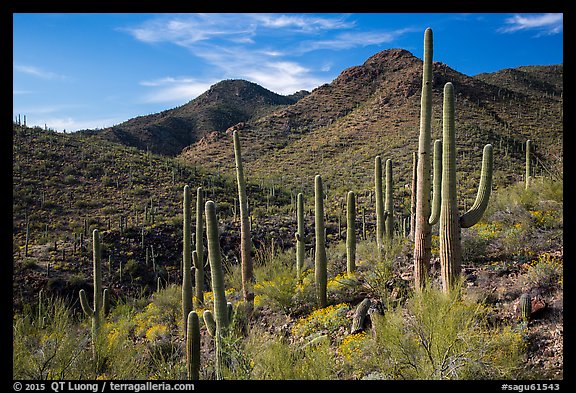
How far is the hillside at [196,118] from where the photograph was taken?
6178cm

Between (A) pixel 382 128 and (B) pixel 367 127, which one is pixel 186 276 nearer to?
(A) pixel 382 128

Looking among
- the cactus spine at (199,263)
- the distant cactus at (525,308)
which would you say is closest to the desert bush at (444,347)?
the distant cactus at (525,308)

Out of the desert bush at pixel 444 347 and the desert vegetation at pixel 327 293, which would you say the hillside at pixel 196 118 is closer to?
the desert vegetation at pixel 327 293

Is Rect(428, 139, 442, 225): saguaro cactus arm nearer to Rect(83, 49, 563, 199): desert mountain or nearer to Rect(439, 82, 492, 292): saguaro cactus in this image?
Rect(439, 82, 492, 292): saguaro cactus

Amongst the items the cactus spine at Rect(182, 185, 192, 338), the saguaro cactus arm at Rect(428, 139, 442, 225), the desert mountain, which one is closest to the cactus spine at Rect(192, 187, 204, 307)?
the cactus spine at Rect(182, 185, 192, 338)

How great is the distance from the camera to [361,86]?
6112 cm

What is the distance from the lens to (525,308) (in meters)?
5.68

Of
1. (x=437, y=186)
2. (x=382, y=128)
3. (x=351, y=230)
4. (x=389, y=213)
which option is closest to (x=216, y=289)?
(x=437, y=186)

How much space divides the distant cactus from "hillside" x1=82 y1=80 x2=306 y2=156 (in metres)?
59.8

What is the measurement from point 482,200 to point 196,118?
70922mm

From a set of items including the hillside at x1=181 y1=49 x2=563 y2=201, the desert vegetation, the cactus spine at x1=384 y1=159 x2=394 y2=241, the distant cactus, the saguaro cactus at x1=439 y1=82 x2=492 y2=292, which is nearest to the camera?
the desert vegetation

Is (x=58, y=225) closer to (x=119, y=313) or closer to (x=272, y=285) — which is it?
(x=119, y=313)

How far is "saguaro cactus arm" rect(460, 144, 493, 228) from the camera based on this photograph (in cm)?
707
